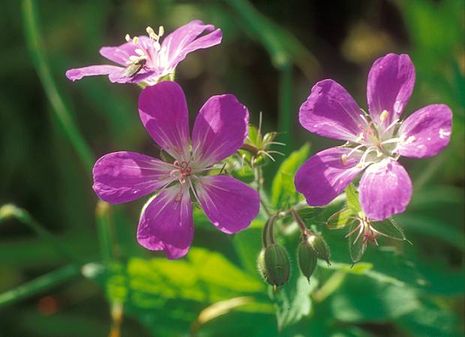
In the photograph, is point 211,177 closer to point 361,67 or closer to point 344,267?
point 344,267

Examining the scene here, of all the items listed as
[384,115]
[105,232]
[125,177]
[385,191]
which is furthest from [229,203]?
[105,232]

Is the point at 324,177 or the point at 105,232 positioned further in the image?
the point at 105,232

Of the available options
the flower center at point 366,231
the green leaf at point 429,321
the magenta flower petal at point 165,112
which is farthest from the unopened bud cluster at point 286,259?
the green leaf at point 429,321

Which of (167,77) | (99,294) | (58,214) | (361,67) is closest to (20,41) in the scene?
(58,214)

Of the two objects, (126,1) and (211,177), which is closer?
(211,177)

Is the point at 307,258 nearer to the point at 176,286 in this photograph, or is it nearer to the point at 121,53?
the point at 176,286

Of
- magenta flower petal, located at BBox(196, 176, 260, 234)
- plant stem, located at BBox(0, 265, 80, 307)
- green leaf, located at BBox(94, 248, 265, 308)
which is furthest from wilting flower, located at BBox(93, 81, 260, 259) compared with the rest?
plant stem, located at BBox(0, 265, 80, 307)

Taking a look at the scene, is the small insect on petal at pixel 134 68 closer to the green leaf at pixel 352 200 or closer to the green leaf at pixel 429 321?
the green leaf at pixel 352 200
